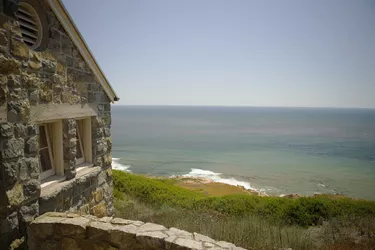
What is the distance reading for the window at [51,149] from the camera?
200 inches

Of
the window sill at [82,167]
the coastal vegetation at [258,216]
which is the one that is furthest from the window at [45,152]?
the coastal vegetation at [258,216]

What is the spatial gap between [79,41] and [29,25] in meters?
1.28

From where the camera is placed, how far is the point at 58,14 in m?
4.84

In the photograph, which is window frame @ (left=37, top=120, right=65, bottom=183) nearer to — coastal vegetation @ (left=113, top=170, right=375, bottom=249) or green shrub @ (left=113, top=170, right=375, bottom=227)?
coastal vegetation @ (left=113, top=170, right=375, bottom=249)

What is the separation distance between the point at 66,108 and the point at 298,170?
105 ft

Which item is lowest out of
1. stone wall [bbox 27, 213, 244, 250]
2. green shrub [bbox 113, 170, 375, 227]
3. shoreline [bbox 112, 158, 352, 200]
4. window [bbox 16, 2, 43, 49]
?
shoreline [bbox 112, 158, 352, 200]

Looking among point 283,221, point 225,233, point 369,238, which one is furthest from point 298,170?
point 225,233

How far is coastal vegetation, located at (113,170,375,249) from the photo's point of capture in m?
5.99

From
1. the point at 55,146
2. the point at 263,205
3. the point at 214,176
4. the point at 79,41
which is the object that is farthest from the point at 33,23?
the point at 214,176

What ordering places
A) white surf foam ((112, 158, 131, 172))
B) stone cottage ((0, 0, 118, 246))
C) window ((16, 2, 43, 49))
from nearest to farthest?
stone cottage ((0, 0, 118, 246)) < window ((16, 2, 43, 49)) < white surf foam ((112, 158, 131, 172))

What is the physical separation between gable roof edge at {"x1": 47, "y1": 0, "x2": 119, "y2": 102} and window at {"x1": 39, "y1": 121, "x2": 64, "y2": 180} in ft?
5.57

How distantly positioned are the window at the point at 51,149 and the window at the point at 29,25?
1613mm

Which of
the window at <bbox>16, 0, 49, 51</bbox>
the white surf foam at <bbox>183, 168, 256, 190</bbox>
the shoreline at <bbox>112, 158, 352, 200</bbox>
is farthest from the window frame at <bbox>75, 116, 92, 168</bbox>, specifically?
the white surf foam at <bbox>183, 168, 256, 190</bbox>

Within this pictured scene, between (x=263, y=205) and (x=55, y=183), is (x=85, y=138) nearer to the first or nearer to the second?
(x=55, y=183)
